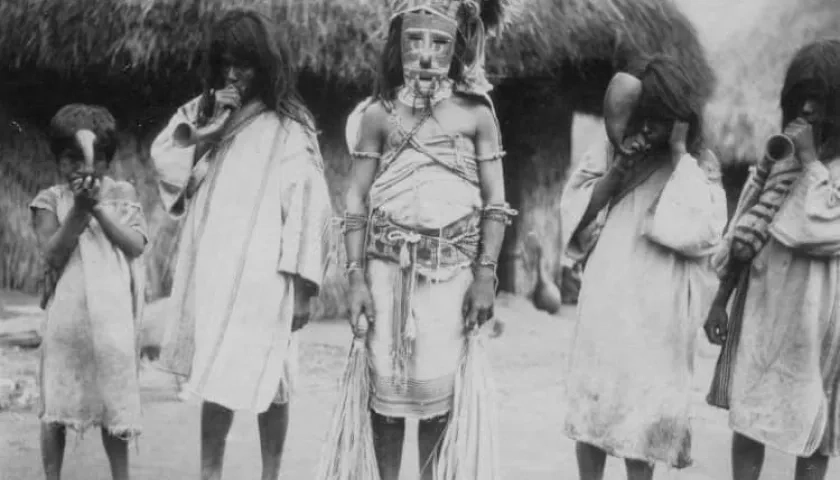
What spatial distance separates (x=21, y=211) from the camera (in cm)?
501

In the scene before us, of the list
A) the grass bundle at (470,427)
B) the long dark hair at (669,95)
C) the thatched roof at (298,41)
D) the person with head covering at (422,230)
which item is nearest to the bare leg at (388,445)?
the person with head covering at (422,230)

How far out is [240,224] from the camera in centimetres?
330

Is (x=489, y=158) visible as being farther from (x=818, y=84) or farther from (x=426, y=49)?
(x=818, y=84)

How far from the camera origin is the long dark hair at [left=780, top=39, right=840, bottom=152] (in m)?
3.28

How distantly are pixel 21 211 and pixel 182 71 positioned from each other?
3.19 ft

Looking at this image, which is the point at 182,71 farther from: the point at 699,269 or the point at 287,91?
the point at 699,269

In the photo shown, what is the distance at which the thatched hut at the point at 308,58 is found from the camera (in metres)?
4.74

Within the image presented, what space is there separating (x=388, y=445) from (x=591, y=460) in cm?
64

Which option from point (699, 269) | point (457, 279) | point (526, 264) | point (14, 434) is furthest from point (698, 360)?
point (14, 434)

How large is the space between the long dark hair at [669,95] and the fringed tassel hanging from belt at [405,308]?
2.55ft

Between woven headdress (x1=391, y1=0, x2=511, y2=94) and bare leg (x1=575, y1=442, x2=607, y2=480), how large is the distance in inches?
43.7

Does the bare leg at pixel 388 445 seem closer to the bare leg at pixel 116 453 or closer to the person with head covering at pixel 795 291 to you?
the bare leg at pixel 116 453

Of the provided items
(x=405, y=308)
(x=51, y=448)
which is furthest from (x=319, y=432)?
(x=405, y=308)

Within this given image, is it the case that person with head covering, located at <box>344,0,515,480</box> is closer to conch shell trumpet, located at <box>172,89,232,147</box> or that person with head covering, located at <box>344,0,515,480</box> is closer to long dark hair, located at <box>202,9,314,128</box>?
long dark hair, located at <box>202,9,314,128</box>
